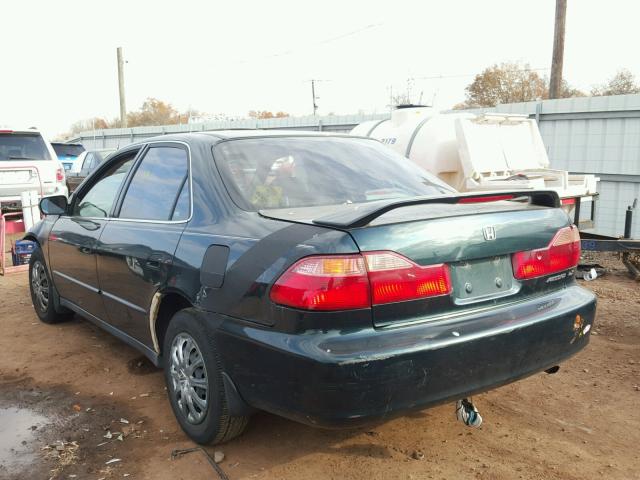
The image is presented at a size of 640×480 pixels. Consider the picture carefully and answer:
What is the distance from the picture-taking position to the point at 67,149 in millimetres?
20125

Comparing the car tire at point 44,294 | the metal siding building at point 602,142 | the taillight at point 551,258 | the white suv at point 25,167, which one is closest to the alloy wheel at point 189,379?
the taillight at point 551,258

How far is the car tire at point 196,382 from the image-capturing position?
282cm

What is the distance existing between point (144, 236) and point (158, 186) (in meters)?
0.36

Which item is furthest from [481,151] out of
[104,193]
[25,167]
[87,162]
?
[87,162]

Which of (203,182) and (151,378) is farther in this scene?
(151,378)

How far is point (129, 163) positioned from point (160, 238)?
1.07 m

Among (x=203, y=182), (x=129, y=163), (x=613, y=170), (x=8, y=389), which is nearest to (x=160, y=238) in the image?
(x=203, y=182)

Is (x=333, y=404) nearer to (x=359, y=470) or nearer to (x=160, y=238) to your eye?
(x=359, y=470)

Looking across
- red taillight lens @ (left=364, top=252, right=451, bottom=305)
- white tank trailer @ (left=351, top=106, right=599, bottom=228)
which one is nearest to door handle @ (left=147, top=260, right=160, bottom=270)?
red taillight lens @ (left=364, top=252, right=451, bottom=305)

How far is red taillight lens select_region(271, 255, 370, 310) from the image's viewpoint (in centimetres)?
234

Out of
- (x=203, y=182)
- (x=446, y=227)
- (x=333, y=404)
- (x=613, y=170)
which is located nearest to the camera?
(x=333, y=404)

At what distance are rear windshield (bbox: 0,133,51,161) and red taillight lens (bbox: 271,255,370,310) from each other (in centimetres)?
983

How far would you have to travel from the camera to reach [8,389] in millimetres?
3949

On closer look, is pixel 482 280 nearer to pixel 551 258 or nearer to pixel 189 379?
pixel 551 258
